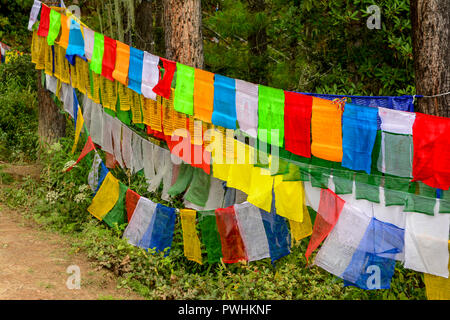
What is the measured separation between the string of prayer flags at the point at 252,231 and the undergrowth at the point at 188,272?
24 centimetres

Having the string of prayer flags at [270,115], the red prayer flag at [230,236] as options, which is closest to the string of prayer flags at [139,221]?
the red prayer flag at [230,236]

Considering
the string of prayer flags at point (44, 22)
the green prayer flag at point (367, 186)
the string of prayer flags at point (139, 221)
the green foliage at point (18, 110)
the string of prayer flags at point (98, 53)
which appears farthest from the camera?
the green foliage at point (18, 110)

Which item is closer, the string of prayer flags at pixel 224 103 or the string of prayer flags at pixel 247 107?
Result: the string of prayer flags at pixel 247 107

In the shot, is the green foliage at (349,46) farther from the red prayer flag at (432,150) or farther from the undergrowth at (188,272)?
the undergrowth at (188,272)

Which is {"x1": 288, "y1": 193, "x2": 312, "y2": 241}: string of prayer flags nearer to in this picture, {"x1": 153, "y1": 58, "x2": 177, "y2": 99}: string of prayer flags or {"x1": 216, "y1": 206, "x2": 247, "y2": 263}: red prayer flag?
{"x1": 216, "y1": 206, "x2": 247, "y2": 263}: red prayer flag

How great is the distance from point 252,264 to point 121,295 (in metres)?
1.79

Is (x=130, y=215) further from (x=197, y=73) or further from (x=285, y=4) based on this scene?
(x=285, y=4)

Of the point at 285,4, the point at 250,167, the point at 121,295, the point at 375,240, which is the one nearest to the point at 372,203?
the point at 375,240

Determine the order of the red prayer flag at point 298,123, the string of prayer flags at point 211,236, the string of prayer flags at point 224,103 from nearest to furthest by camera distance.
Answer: the red prayer flag at point 298,123, the string of prayer flags at point 224,103, the string of prayer flags at point 211,236

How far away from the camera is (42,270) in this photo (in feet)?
21.2

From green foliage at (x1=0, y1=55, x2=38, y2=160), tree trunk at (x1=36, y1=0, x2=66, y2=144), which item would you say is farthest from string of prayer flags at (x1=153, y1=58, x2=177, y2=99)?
green foliage at (x1=0, y1=55, x2=38, y2=160)

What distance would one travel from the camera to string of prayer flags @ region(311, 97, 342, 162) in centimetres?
587

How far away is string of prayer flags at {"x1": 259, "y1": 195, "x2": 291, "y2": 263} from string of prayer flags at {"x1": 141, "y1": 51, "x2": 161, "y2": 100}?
7.55 ft

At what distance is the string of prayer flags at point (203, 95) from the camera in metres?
6.58
